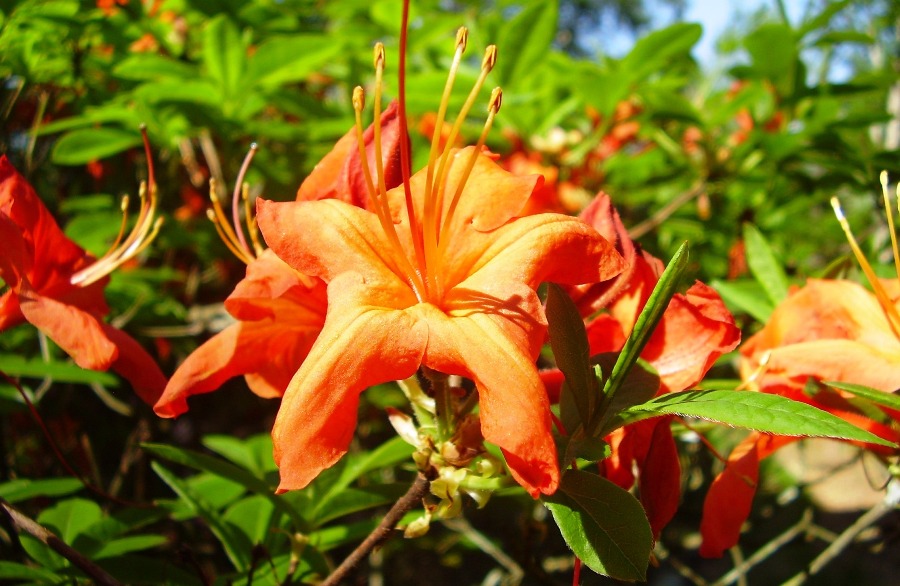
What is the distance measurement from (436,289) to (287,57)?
85 centimetres

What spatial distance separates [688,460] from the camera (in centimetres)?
209

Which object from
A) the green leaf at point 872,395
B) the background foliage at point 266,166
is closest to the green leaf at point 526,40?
the background foliage at point 266,166

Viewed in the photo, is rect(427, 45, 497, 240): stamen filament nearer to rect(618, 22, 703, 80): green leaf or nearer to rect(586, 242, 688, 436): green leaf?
rect(586, 242, 688, 436): green leaf

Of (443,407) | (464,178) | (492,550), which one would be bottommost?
(492,550)

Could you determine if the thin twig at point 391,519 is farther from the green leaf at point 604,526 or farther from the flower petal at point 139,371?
the flower petal at point 139,371

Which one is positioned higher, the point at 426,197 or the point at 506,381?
the point at 426,197

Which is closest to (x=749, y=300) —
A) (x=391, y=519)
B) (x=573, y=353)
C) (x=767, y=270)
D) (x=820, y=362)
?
(x=767, y=270)

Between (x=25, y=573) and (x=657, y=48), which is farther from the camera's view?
(x=657, y=48)

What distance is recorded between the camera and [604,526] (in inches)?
26.0

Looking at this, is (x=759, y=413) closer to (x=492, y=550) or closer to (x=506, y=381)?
(x=506, y=381)

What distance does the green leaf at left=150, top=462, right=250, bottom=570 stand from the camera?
992 mm

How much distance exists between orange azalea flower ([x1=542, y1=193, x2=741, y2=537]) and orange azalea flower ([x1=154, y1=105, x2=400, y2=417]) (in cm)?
27

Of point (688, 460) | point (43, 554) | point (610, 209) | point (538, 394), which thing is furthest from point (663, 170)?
point (43, 554)

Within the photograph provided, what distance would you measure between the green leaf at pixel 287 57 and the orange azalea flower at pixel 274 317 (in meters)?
0.63
